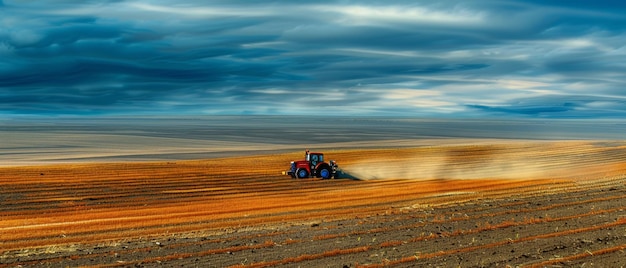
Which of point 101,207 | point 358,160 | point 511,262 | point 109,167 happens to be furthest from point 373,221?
point 358,160

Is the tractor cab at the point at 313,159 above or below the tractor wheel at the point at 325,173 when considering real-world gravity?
above

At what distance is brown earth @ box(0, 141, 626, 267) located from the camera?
1471 cm

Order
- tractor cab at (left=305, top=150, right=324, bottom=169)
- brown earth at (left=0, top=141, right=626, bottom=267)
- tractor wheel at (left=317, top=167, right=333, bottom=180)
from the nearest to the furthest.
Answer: brown earth at (left=0, top=141, right=626, bottom=267) < tractor wheel at (left=317, top=167, right=333, bottom=180) < tractor cab at (left=305, top=150, right=324, bottom=169)

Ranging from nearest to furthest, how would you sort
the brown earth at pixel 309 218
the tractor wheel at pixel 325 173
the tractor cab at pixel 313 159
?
the brown earth at pixel 309 218 < the tractor wheel at pixel 325 173 < the tractor cab at pixel 313 159

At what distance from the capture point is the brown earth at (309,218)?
1471 centimetres

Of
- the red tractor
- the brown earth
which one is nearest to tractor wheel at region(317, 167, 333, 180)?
the red tractor

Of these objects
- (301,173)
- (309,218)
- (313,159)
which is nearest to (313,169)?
(313,159)

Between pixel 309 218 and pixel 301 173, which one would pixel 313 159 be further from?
pixel 309 218

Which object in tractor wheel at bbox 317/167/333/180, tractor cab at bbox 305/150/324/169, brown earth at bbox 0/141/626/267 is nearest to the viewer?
brown earth at bbox 0/141/626/267

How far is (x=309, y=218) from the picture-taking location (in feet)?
70.8

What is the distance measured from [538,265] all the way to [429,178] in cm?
2465

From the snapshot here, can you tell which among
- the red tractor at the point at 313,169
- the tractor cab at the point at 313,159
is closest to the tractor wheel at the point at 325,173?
the red tractor at the point at 313,169

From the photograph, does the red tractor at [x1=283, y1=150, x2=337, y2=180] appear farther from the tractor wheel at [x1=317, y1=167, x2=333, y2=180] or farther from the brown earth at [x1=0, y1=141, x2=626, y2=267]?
the brown earth at [x1=0, y1=141, x2=626, y2=267]

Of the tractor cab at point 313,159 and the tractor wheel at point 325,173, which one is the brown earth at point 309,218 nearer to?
the tractor wheel at point 325,173
